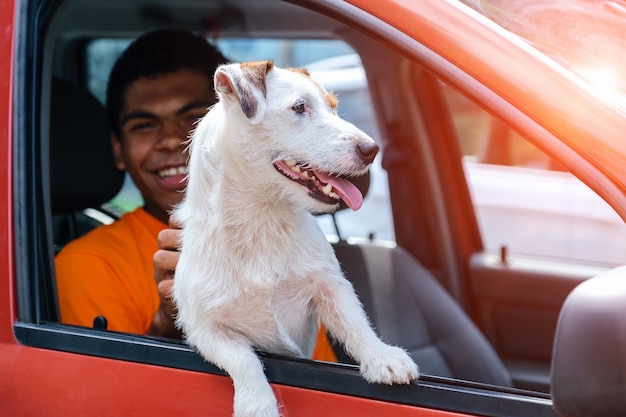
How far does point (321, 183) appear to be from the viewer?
5.76 feet

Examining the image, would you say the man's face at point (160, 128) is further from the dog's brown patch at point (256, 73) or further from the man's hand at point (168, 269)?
the dog's brown patch at point (256, 73)

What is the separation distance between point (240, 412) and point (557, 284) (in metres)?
2.63

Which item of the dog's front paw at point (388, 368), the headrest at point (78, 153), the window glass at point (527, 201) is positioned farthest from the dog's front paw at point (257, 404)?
the window glass at point (527, 201)

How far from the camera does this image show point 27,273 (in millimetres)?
2023

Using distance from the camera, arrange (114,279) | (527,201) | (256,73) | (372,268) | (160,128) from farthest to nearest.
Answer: (527,201)
(372,268)
(160,128)
(114,279)
(256,73)

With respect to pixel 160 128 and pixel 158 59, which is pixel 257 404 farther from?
pixel 158 59

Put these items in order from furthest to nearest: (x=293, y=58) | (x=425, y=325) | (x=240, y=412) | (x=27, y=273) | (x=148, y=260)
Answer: (x=293, y=58), (x=425, y=325), (x=148, y=260), (x=27, y=273), (x=240, y=412)

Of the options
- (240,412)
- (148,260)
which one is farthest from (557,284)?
(240,412)

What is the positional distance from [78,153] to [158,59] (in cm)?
43

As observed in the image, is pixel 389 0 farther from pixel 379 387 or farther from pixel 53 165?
pixel 53 165

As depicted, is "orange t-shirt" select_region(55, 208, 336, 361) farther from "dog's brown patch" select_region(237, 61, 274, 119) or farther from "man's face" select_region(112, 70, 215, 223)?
Result: "dog's brown patch" select_region(237, 61, 274, 119)

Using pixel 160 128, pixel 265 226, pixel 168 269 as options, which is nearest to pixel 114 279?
pixel 168 269

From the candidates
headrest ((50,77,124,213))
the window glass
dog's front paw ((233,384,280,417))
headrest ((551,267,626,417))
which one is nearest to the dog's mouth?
dog's front paw ((233,384,280,417))

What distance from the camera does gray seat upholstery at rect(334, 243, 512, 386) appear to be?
324 cm
